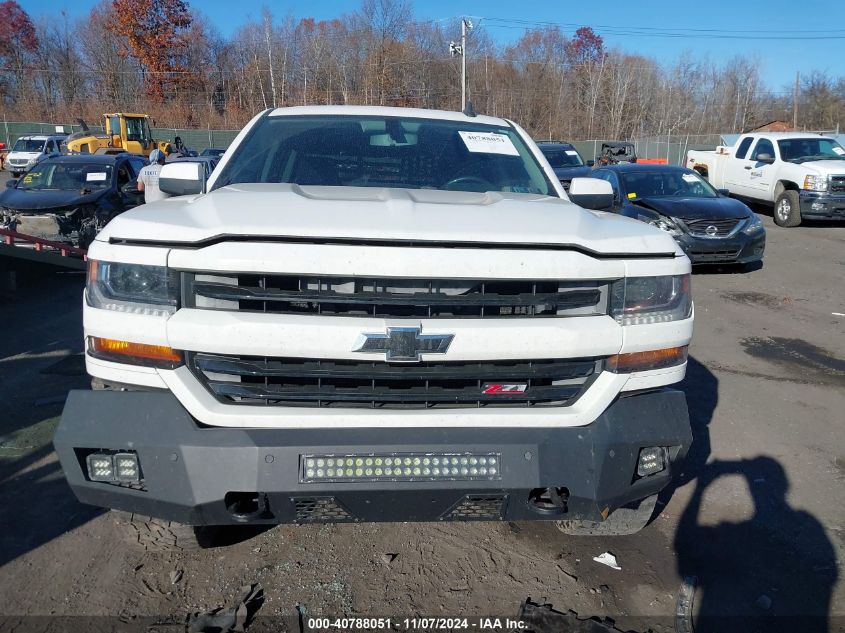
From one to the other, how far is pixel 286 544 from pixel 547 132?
187ft

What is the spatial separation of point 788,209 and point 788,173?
790 mm

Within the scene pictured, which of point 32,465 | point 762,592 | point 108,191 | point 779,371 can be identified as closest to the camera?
point 762,592

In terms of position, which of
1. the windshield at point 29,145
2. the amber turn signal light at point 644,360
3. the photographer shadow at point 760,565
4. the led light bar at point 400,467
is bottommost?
the photographer shadow at point 760,565

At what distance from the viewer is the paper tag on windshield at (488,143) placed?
378 centimetres

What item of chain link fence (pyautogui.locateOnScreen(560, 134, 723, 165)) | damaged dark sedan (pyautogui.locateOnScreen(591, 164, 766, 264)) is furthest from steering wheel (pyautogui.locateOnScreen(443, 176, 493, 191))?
chain link fence (pyautogui.locateOnScreen(560, 134, 723, 165))

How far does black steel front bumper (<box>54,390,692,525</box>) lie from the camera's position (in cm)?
223

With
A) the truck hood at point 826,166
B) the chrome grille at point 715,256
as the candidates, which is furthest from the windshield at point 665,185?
the truck hood at point 826,166

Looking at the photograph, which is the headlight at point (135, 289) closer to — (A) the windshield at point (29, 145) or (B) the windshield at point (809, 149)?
(B) the windshield at point (809, 149)

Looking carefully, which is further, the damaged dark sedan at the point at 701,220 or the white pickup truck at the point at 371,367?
the damaged dark sedan at the point at 701,220

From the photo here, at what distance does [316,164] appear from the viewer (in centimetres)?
359

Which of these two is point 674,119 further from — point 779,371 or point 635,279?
point 635,279

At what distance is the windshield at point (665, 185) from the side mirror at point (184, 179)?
28.9 feet

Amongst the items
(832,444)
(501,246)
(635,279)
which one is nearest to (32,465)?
(501,246)

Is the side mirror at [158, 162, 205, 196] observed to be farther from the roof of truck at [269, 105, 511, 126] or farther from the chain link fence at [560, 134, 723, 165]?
the chain link fence at [560, 134, 723, 165]
